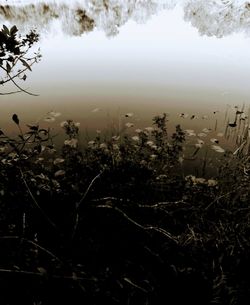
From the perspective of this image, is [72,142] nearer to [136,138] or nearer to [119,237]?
[136,138]

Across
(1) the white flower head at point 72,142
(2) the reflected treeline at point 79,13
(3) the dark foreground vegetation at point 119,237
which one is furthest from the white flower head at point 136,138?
(2) the reflected treeline at point 79,13

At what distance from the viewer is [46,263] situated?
191 centimetres

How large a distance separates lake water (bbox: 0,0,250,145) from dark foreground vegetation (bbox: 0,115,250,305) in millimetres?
1187

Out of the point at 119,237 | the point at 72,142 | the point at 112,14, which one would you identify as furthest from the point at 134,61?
the point at 119,237

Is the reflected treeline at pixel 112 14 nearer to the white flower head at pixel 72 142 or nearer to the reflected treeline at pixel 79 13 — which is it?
the reflected treeline at pixel 79 13

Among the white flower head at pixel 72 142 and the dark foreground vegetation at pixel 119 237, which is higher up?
the white flower head at pixel 72 142

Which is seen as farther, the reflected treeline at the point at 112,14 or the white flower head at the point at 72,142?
the reflected treeline at the point at 112,14

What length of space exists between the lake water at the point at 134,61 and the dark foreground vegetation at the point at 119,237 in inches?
46.7

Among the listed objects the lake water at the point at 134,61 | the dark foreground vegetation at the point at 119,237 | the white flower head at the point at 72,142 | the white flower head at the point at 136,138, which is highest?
the lake water at the point at 134,61

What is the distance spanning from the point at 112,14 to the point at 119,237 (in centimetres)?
705

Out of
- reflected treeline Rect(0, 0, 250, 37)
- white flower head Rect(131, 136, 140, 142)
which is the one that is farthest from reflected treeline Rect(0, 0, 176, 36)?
white flower head Rect(131, 136, 140, 142)

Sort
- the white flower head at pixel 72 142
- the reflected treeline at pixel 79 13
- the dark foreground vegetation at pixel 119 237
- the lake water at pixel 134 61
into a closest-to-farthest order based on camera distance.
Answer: the dark foreground vegetation at pixel 119 237 < the white flower head at pixel 72 142 < the lake water at pixel 134 61 < the reflected treeline at pixel 79 13

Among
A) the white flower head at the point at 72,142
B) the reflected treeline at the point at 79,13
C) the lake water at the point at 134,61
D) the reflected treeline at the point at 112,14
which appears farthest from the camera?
the reflected treeline at the point at 79,13

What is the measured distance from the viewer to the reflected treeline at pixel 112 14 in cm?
737
